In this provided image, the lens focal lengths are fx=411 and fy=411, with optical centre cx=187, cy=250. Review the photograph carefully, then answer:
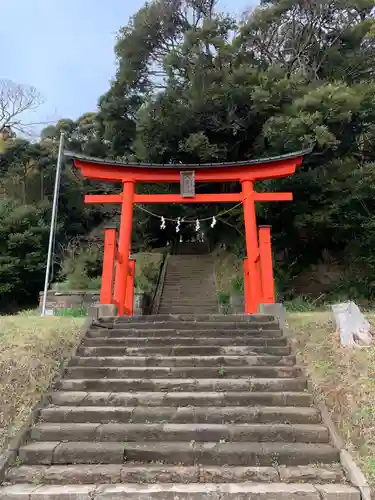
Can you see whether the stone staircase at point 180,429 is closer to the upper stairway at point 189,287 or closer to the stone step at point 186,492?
the stone step at point 186,492

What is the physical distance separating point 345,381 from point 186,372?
78.4 inches

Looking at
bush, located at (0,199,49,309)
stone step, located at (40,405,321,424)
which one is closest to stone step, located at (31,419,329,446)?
stone step, located at (40,405,321,424)

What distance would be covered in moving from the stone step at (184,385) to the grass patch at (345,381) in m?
0.36

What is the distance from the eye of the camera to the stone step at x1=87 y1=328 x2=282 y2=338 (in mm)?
6539

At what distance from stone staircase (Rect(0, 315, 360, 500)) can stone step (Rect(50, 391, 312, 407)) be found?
12 mm

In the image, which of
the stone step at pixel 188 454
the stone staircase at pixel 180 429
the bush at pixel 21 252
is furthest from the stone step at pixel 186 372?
the bush at pixel 21 252

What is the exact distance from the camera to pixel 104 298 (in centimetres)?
786

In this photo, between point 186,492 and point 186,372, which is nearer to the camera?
point 186,492

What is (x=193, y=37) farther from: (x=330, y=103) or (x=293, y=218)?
(x=293, y=218)

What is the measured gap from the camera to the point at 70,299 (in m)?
12.5

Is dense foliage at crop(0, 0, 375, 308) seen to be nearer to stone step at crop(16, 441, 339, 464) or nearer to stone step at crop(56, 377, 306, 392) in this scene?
stone step at crop(56, 377, 306, 392)

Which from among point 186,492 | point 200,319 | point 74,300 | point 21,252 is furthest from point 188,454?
point 21,252

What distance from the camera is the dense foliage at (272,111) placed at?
12367mm

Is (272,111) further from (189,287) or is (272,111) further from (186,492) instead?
(186,492)
